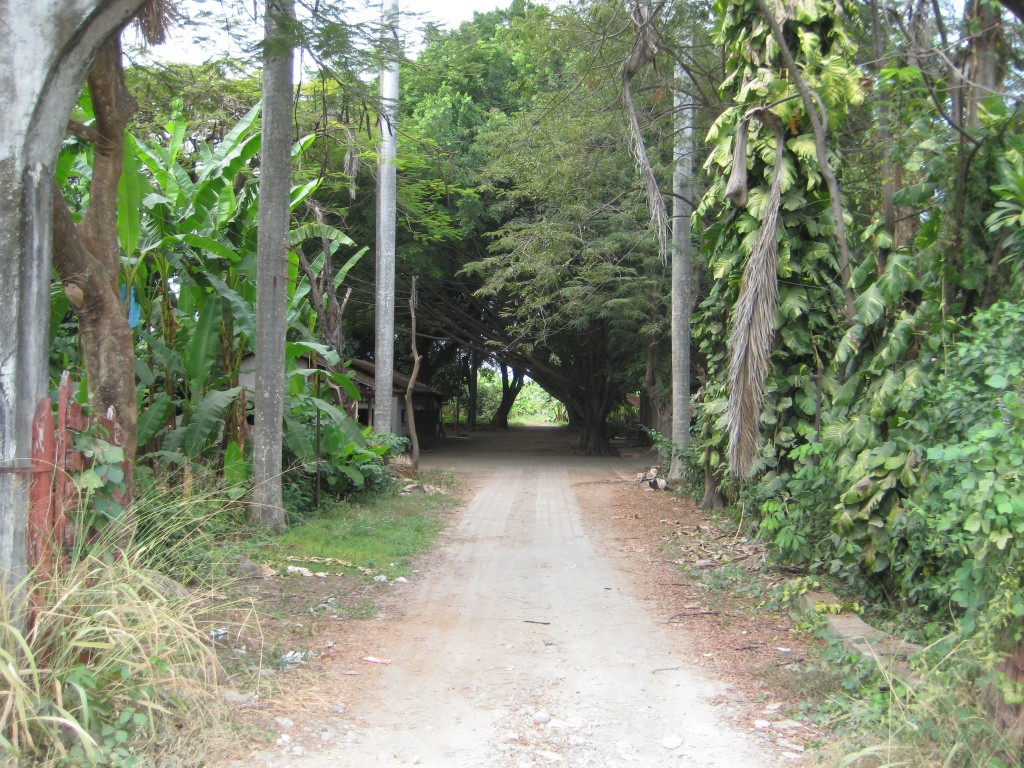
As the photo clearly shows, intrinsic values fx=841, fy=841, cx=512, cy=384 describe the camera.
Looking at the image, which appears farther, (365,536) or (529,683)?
(365,536)

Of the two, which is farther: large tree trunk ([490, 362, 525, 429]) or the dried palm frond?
large tree trunk ([490, 362, 525, 429])

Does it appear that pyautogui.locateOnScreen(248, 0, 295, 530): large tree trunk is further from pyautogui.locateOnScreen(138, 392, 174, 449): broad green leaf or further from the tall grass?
the tall grass

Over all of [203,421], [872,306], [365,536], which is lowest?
[365,536]

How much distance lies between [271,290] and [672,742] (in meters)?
7.39

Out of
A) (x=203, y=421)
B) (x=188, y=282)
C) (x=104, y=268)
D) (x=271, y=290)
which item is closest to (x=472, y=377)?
(x=188, y=282)

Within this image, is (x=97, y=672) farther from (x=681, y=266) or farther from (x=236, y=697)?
(x=681, y=266)

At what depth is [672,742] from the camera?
179 inches

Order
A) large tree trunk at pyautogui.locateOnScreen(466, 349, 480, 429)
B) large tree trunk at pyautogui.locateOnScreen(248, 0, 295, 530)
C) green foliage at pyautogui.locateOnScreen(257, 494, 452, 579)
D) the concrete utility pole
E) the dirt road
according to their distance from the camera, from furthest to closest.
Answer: large tree trunk at pyautogui.locateOnScreen(466, 349, 480, 429) → the concrete utility pole → large tree trunk at pyautogui.locateOnScreen(248, 0, 295, 530) → green foliage at pyautogui.locateOnScreen(257, 494, 452, 579) → the dirt road

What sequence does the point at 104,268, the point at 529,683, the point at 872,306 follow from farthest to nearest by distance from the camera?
the point at 872,306 < the point at 104,268 < the point at 529,683

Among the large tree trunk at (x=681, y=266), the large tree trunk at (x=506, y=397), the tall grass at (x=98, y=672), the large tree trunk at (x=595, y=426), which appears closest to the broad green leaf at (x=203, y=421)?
the tall grass at (x=98, y=672)

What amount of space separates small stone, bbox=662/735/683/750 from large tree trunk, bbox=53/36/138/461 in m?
4.48

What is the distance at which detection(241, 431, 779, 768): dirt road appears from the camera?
14.4ft

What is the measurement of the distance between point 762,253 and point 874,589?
303 centimetres

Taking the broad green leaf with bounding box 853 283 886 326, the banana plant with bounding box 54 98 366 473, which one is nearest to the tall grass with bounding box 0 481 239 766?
the banana plant with bounding box 54 98 366 473
